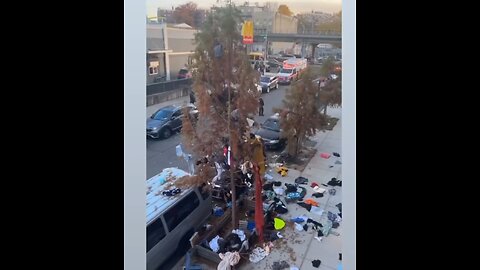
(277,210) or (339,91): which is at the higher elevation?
(339,91)

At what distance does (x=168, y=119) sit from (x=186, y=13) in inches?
22.0

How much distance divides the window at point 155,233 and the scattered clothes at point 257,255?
467mm

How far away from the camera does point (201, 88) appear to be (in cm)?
200

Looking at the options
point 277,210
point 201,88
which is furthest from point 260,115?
point 277,210

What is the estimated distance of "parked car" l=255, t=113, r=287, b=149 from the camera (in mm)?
1998

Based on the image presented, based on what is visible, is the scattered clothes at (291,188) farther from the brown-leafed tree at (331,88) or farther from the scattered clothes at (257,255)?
the brown-leafed tree at (331,88)

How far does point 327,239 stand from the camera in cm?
194

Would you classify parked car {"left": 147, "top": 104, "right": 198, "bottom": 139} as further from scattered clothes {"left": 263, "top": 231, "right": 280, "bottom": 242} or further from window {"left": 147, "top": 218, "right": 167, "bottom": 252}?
scattered clothes {"left": 263, "top": 231, "right": 280, "bottom": 242}

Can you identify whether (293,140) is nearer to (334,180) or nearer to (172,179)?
(334,180)

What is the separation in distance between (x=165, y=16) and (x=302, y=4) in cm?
71

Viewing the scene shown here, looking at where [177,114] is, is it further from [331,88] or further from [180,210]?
[331,88]
